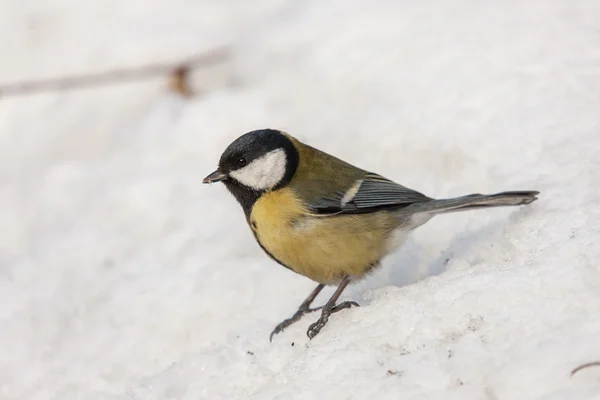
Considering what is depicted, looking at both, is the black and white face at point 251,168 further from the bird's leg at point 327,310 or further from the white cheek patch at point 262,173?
the bird's leg at point 327,310

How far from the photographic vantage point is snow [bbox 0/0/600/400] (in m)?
2.42

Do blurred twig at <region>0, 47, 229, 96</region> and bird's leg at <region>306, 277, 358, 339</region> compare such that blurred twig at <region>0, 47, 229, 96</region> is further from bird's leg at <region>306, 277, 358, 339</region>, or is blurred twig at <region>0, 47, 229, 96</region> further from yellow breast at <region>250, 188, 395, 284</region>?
bird's leg at <region>306, 277, 358, 339</region>

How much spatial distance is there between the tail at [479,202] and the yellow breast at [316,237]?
0.20 metres

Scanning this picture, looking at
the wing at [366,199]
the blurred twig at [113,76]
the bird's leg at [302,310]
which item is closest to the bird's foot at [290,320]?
the bird's leg at [302,310]

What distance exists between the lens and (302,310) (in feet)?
10.7

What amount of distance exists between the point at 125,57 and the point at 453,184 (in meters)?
3.19

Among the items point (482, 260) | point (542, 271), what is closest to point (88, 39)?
point (482, 260)

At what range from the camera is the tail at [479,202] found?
2.94 metres

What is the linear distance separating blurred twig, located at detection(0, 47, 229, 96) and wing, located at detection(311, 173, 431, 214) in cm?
281

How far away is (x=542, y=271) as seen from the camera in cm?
252

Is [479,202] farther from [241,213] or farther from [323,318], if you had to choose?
[241,213]

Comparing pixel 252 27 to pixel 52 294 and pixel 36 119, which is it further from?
pixel 52 294

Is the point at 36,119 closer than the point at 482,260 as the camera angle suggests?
No

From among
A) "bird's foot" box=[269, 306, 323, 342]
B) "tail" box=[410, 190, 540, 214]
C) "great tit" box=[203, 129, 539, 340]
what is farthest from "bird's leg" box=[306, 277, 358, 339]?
"tail" box=[410, 190, 540, 214]
